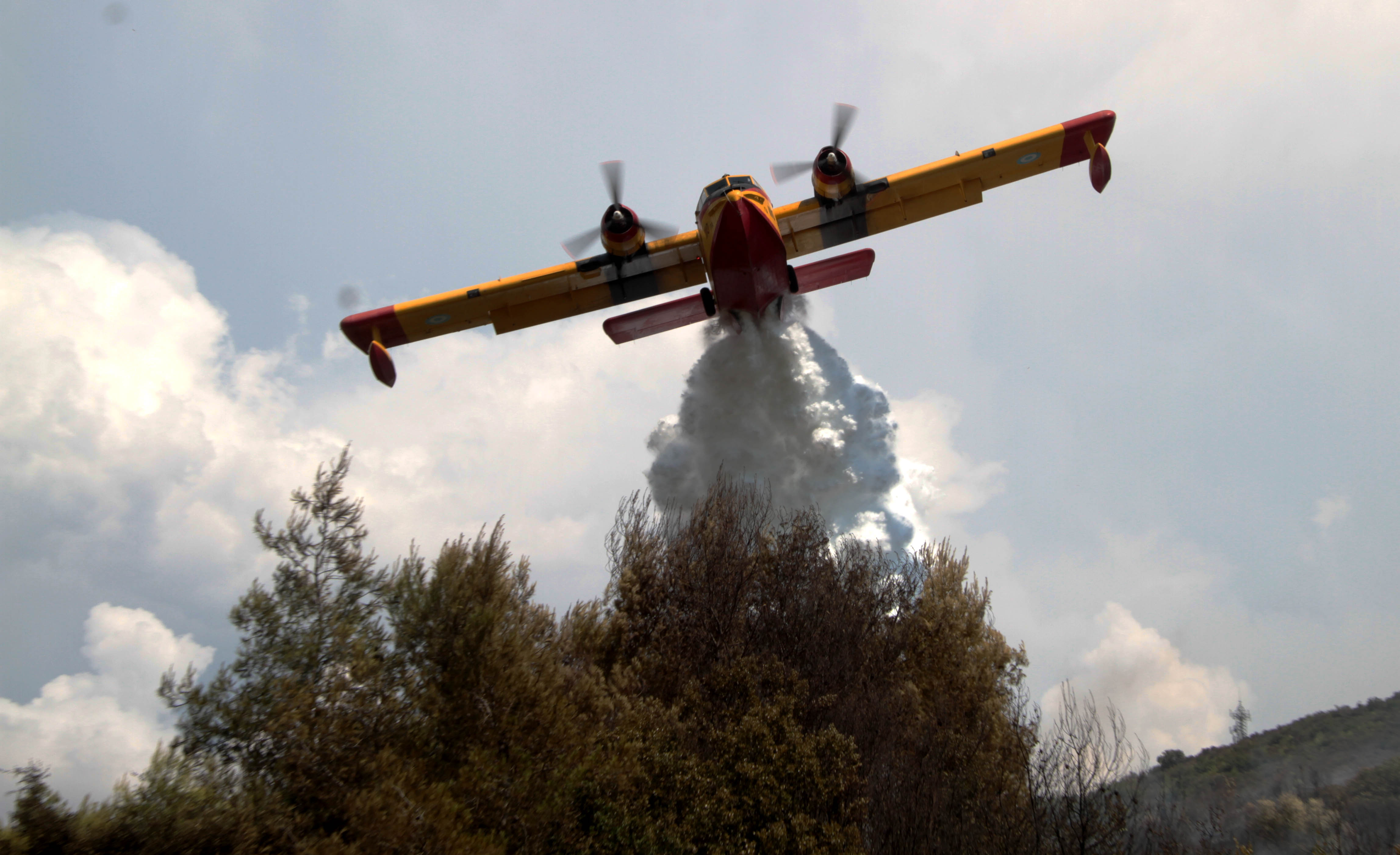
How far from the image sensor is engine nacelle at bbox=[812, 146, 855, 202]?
1522cm

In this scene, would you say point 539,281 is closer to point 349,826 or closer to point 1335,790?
point 349,826

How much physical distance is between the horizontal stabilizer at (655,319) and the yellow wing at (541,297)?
1.17 ft

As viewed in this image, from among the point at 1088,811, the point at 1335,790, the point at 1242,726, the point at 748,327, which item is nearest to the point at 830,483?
the point at 748,327

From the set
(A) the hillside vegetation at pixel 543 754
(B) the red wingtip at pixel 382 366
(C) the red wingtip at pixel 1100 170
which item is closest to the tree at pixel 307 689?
(A) the hillside vegetation at pixel 543 754

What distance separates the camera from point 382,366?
16.1 metres

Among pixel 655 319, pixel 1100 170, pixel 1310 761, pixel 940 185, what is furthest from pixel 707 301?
pixel 1310 761

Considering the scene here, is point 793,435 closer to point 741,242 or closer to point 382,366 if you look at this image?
point 741,242

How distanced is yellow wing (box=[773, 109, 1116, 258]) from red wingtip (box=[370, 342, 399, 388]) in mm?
8825

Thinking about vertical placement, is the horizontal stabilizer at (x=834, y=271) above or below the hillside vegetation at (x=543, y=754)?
above

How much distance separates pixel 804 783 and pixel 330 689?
231 inches

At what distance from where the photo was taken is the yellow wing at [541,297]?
52.4 ft

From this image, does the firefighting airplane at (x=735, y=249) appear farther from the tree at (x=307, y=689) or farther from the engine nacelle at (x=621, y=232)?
the tree at (x=307, y=689)

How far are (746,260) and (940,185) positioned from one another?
15.2 ft

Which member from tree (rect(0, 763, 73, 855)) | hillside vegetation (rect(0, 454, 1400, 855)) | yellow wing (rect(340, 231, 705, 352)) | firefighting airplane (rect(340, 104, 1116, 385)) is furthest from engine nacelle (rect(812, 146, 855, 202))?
tree (rect(0, 763, 73, 855))
